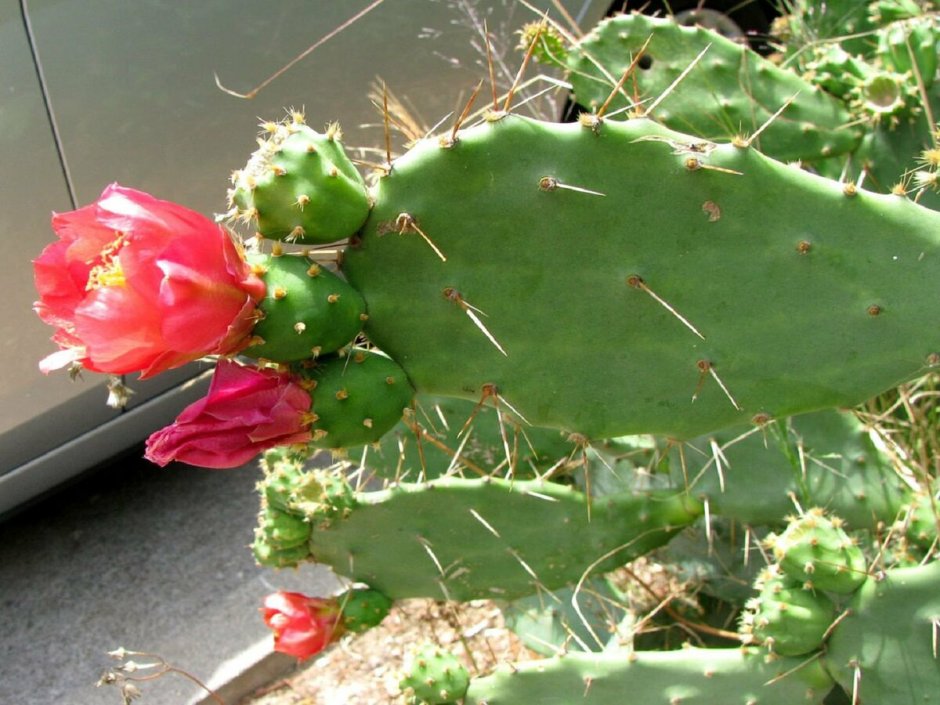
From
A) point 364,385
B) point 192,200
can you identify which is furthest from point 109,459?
point 364,385

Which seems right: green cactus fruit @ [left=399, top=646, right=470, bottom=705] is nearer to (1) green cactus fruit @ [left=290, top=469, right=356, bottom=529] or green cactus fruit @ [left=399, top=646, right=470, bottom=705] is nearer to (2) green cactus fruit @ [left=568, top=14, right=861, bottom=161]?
(1) green cactus fruit @ [left=290, top=469, right=356, bottom=529]

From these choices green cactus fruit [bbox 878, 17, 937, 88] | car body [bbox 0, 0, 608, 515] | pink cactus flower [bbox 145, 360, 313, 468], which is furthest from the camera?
car body [bbox 0, 0, 608, 515]

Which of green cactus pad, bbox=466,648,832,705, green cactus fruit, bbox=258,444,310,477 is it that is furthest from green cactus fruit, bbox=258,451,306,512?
green cactus pad, bbox=466,648,832,705

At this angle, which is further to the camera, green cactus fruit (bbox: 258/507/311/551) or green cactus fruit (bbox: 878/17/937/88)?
green cactus fruit (bbox: 878/17/937/88)

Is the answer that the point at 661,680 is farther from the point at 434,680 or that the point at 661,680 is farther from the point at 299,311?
the point at 299,311

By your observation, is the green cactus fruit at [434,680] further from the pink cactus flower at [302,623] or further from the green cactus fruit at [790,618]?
the green cactus fruit at [790,618]

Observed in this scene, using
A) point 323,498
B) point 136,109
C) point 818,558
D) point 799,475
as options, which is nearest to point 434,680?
point 323,498
